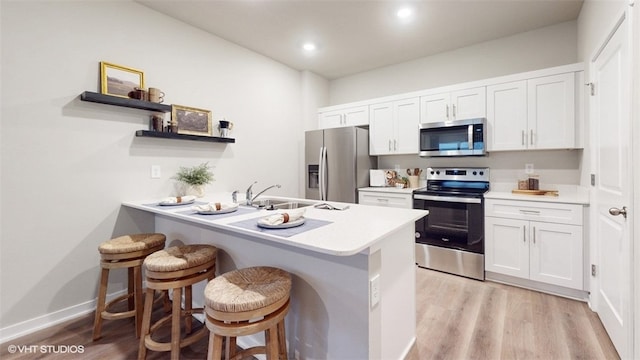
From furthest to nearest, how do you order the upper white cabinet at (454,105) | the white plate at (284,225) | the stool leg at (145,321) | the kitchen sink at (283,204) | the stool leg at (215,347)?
the upper white cabinet at (454,105) < the kitchen sink at (283,204) < the stool leg at (145,321) < the white plate at (284,225) < the stool leg at (215,347)

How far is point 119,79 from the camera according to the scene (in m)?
2.40

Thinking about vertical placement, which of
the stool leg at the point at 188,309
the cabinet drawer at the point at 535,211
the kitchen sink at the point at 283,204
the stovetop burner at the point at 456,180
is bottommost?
the stool leg at the point at 188,309

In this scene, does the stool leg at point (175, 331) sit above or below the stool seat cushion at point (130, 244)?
below

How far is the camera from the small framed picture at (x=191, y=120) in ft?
9.20

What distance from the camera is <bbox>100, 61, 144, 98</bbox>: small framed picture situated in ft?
7.60

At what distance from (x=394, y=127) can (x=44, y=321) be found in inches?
156

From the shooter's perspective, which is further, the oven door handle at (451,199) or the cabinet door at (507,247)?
the oven door handle at (451,199)

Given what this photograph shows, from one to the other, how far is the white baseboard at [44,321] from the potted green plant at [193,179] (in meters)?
1.21

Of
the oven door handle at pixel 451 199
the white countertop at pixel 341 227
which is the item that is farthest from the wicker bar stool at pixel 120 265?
the oven door handle at pixel 451 199

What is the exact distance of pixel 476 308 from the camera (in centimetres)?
227

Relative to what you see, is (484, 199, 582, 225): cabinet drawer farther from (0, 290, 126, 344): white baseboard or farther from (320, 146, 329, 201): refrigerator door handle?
(0, 290, 126, 344): white baseboard

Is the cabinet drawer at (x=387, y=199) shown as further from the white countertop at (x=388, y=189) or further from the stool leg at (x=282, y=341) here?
the stool leg at (x=282, y=341)

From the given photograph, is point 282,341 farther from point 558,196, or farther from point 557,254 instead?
point 558,196

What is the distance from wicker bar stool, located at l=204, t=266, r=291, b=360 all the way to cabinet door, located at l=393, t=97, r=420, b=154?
9.03ft
